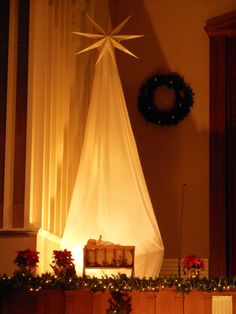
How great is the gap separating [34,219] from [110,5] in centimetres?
362

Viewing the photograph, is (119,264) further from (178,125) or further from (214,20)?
(214,20)

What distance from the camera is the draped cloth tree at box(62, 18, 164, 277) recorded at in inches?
310

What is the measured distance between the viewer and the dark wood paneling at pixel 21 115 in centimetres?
794

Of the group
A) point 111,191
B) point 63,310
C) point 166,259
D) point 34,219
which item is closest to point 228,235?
point 166,259

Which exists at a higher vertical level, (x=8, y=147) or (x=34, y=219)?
(x=8, y=147)

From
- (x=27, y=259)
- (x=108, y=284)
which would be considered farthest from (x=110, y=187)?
(x=108, y=284)

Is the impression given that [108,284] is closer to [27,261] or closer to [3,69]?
[27,261]

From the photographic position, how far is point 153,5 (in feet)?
33.8

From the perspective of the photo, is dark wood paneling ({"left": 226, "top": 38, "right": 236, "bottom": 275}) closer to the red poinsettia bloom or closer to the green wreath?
the green wreath

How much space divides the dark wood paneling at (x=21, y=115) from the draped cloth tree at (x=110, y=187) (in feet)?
1.93

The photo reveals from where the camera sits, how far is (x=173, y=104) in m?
10.1

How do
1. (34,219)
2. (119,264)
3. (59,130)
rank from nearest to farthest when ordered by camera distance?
(119,264), (34,219), (59,130)

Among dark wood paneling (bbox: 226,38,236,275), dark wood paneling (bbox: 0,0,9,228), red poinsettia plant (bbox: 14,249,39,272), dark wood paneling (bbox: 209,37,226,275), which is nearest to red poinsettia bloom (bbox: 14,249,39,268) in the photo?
red poinsettia plant (bbox: 14,249,39,272)

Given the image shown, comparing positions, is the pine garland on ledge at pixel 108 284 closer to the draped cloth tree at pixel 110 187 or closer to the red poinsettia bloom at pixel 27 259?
the red poinsettia bloom at pixel 27 259
